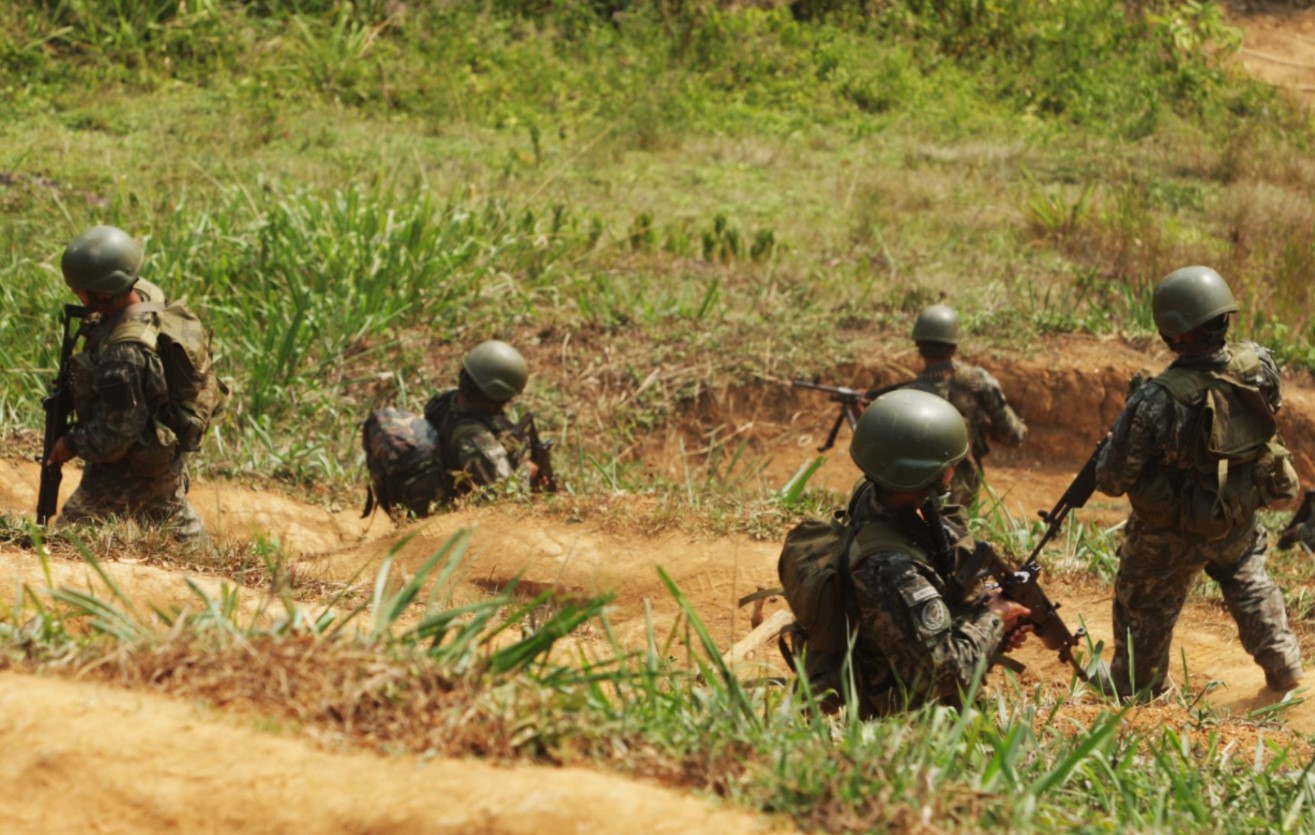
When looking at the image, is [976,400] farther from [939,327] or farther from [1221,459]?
[1221,459]

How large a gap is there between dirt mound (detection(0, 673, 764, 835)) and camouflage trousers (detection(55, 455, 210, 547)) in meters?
3.11

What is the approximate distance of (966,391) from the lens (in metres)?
7.88

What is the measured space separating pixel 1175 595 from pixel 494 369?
313cm

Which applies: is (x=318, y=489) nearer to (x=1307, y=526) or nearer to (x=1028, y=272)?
(x=1307, y=526)

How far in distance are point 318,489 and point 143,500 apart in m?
2.12

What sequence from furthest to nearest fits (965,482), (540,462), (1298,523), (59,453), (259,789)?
(965,482) → (540,462) → (1298,523) → (59,453) → (259,789)

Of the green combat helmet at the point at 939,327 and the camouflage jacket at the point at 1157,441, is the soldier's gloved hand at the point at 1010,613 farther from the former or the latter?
the green combat helmet at the point at 939,327

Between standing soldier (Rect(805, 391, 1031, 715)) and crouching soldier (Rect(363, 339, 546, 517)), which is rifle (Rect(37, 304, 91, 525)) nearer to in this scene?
crouching soldier (Rect(363, 339, 546, 517))

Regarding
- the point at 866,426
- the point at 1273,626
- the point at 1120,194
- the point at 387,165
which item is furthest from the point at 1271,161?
the point at 866,426

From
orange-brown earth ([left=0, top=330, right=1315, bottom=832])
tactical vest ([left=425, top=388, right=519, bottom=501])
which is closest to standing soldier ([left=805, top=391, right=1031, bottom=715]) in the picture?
orange-brown earth ([left=0, top=330, right=1315, bottom=832])

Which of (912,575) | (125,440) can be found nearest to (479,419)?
(125,440)

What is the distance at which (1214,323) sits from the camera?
5324 millimetres

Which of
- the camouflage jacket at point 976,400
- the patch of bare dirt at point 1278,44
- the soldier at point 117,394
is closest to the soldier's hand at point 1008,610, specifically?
the soldier at point 117,394

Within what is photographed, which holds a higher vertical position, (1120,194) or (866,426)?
(866,426)
